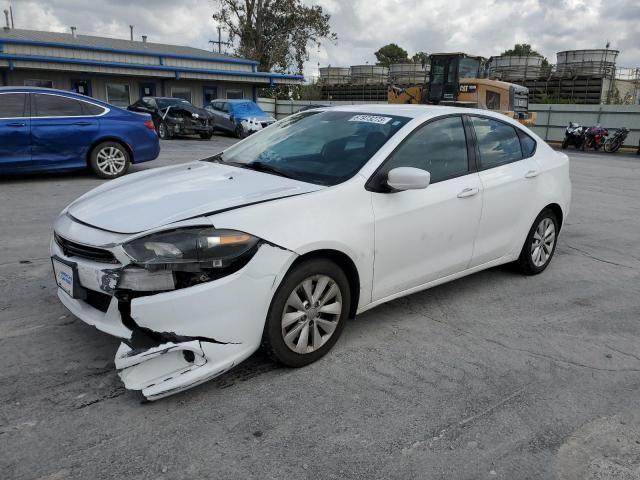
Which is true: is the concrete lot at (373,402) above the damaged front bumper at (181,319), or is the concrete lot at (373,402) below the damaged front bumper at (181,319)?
below

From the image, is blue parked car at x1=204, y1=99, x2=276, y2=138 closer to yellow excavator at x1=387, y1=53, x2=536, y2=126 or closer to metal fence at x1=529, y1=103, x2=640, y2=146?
yellow excavator at x1=387, y1=53, x2=536, y2=126

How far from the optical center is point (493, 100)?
22359 millimetres

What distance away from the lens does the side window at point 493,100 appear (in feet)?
73.2

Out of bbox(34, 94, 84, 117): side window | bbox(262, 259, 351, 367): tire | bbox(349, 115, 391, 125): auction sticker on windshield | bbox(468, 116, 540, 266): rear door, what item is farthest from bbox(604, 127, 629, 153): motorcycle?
bbox(262, 259, 351, 367): tire

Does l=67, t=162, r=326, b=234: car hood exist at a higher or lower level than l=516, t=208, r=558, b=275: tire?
higher

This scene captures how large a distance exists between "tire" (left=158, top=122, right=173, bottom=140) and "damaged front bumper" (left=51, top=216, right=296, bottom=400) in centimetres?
1777

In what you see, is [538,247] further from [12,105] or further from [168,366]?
[12,105]

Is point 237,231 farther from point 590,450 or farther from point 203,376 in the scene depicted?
point 590,450

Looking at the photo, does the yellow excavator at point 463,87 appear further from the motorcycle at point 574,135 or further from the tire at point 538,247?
the tire at point 538,247

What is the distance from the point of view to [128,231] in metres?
2.89

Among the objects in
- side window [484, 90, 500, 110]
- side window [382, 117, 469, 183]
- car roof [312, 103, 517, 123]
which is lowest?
side window [382, 117, 469, 183]

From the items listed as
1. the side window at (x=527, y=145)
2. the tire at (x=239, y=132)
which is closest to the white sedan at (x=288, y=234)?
the side window at (x=527, y=145)

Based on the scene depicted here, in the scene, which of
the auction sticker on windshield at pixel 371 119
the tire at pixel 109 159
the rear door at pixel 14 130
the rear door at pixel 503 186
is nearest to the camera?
the auction sticker on windshield at pixel 371 119

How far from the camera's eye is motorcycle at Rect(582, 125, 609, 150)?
22984mm
